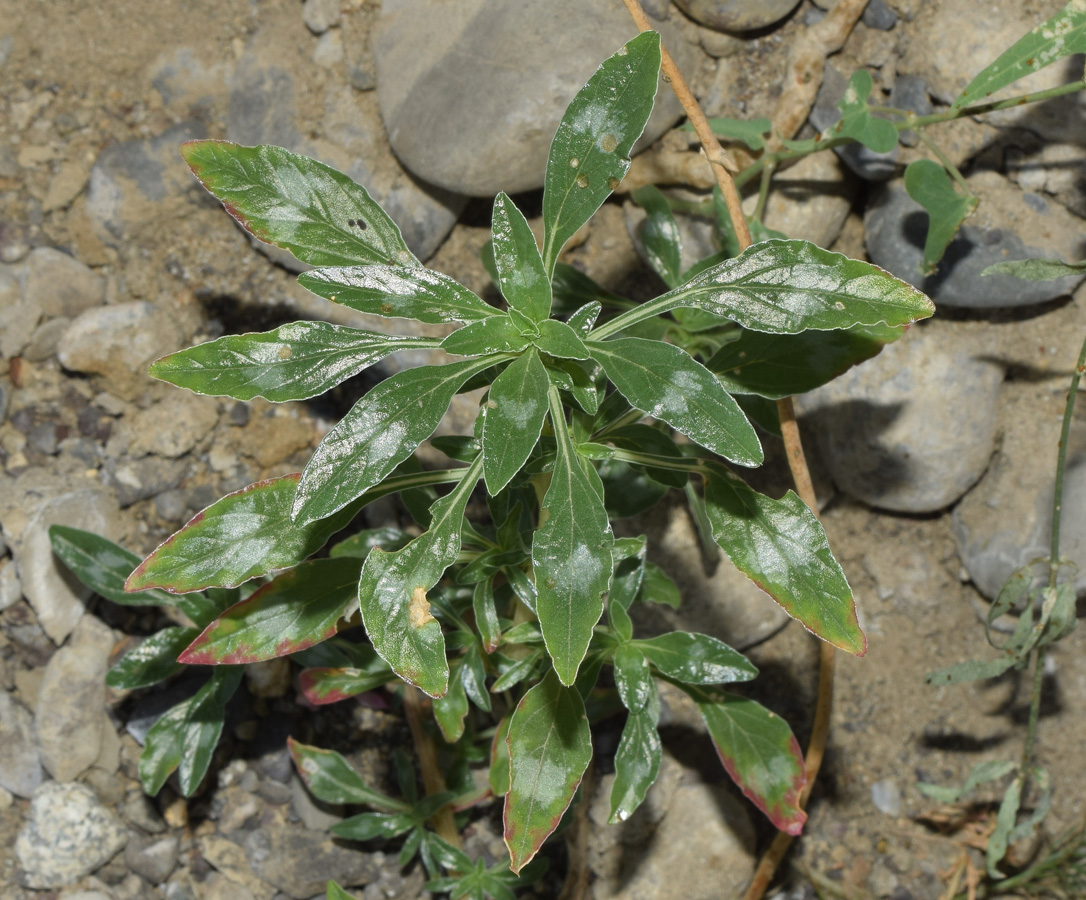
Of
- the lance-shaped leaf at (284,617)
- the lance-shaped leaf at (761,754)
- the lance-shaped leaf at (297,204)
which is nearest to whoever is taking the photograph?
the lance-shaped leaf at (297,204)

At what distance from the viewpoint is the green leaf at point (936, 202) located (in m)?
2.24

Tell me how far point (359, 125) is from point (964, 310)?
1622 mm

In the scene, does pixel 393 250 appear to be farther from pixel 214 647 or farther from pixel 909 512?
pixel 909 512

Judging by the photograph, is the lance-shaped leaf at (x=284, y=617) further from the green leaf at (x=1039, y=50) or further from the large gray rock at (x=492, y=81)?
the green leaf at (x=1039, y=50)

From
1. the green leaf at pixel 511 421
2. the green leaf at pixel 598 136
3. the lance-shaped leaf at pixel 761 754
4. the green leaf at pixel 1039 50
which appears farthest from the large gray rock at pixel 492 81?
the lance-shaped leaf at pixel 761 754

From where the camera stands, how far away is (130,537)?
2.69 m

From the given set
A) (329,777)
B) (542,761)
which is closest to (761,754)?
(542,761)

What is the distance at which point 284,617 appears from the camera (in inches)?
74.9

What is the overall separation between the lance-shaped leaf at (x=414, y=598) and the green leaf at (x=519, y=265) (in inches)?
12.3

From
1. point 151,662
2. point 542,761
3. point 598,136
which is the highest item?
point 598,136

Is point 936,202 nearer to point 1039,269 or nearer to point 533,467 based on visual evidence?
point 1039,269

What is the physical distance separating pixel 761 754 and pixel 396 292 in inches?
44.8

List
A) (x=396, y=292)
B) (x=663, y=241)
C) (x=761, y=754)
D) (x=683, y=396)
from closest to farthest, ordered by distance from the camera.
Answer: (x=683, y=396)
(x=396, y=292)
(x=761, y=754)
(x=663, y=241)

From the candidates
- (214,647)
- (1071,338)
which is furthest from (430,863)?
(1071,338)
